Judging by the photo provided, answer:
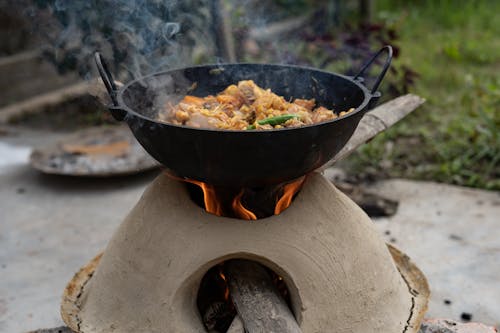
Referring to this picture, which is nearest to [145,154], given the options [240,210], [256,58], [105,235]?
[105,235]

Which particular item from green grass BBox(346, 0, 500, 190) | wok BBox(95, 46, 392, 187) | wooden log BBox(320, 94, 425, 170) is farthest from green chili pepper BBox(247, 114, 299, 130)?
green grass BBox(346, 0, 500, 190)

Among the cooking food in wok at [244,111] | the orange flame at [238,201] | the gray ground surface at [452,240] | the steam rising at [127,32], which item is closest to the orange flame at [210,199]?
the orange flame at [238,201]

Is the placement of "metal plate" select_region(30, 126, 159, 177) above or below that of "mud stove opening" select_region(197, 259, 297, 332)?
below

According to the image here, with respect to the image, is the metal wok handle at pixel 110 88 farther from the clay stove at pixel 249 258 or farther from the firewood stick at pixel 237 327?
the firewood stick at pixel 237 327

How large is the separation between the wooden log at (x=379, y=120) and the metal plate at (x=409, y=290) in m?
0.68

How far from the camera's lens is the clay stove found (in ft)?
7.27

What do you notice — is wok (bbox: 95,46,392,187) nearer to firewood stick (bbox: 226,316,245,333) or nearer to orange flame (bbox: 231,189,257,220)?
orange flame (bbox: 231,189,257,220)

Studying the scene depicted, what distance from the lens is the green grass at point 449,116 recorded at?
496 centimetres

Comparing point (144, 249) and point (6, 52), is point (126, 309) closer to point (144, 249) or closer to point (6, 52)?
point (144, 249)

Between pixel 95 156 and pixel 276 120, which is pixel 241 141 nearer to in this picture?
pixel 276 120

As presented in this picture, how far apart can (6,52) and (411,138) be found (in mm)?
5316

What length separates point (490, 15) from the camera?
9.61 metres

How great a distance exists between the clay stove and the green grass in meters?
2.62

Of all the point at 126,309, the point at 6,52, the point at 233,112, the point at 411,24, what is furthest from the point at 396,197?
the point at 411,24
